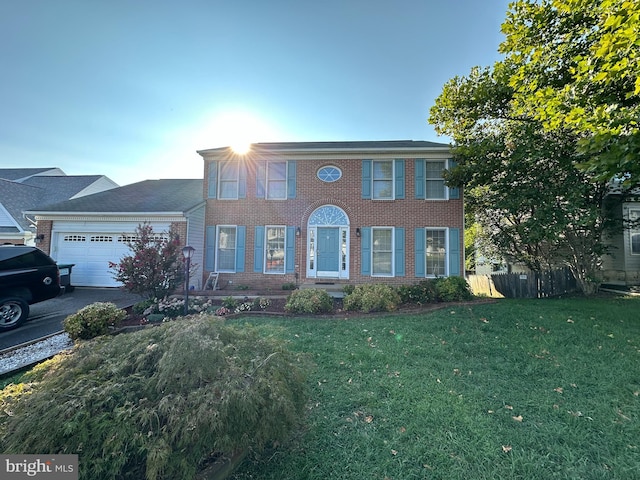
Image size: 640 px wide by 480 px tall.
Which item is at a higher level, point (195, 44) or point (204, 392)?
point (195, 44)

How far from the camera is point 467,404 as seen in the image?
10.0 feet

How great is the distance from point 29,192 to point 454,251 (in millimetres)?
23846

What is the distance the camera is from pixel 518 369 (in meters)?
3.96

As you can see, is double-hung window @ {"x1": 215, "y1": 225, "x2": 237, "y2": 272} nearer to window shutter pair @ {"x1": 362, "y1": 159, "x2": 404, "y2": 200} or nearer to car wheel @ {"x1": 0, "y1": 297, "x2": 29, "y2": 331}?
car wheel @ {"x1": 0, "y1": 297, "x2": 29, "y2": 331}

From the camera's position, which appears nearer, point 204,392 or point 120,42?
point 204,392

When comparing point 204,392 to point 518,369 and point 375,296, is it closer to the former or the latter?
point 518,369

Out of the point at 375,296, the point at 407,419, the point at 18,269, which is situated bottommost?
the point at 407,419

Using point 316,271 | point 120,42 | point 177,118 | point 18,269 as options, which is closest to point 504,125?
point 316,271

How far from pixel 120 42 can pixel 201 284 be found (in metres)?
7.78

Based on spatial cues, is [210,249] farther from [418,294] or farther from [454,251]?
[454,251]

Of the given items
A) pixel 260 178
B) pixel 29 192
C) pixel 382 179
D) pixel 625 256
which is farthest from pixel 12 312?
pixel 625 256

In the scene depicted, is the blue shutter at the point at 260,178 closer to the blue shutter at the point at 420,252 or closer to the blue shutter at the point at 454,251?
the blue shutter at the point at 420,252

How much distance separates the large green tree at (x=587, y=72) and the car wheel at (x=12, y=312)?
12.2 metres

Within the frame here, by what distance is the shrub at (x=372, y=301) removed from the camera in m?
7.05
